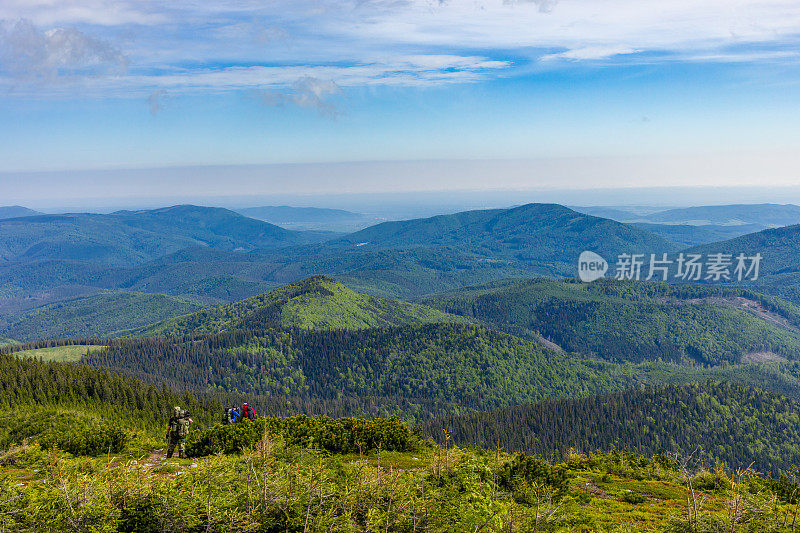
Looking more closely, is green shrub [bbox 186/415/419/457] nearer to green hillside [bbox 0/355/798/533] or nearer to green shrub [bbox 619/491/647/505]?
green hillside [bbox 0/355/798/533]

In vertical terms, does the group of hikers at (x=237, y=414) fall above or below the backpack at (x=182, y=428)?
below

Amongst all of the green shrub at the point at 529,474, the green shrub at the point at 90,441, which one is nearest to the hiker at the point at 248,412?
the green shrub at the point at 90,441

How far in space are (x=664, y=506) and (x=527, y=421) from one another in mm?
132459

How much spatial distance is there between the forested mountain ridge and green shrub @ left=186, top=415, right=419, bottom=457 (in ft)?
341

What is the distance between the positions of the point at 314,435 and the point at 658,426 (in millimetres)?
162146

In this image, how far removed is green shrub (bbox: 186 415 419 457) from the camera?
37469mm

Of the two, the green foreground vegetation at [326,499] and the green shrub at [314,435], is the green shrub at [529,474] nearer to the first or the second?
the green foreground vegetation at [326,499]

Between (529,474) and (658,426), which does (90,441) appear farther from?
(658,426)

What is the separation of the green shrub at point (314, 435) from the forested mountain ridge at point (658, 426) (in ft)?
341

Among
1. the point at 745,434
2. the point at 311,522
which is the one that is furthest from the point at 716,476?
the point at 745,434

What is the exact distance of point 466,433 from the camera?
141500 millimetres

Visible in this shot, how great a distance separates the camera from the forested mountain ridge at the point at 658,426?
14988cm

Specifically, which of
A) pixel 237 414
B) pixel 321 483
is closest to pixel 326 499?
pixel 321 483

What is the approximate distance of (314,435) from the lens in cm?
4053
